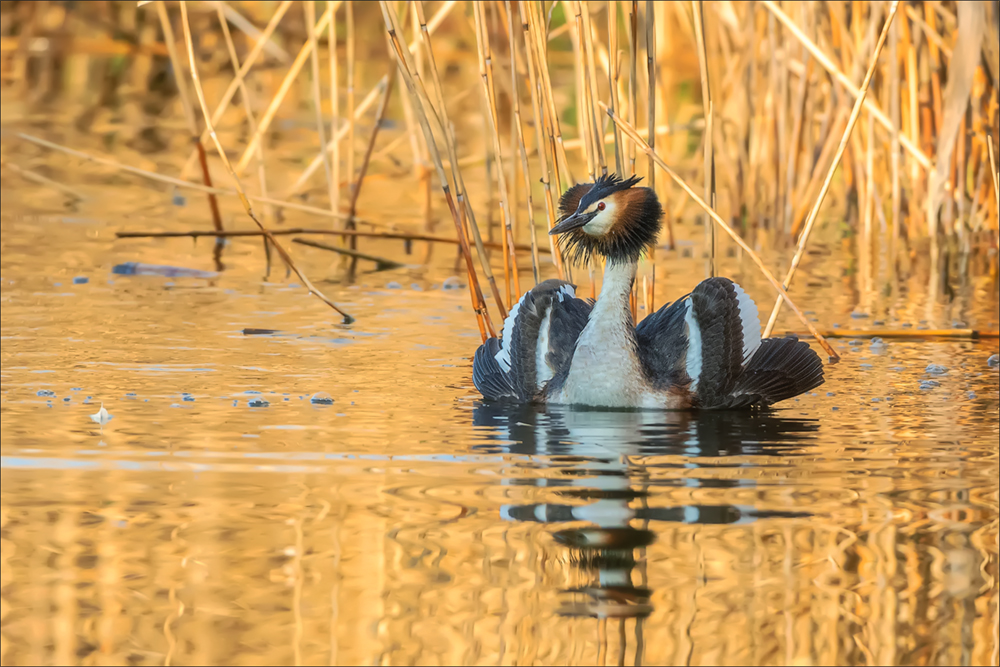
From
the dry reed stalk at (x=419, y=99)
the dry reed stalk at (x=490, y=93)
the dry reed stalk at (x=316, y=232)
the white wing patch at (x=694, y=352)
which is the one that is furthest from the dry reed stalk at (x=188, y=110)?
the white wing patch at (x=694, y=352)

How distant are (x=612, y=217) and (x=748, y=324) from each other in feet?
1.90

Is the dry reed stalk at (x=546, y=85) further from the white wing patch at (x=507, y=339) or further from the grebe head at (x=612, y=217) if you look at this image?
the white wing patch at (x=507, y=339)

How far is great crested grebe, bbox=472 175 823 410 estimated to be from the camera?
5.24m

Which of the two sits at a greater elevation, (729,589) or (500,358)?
(500,358)

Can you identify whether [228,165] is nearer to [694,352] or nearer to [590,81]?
[590,81]

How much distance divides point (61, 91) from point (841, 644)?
15.0 m

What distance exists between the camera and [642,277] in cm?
792

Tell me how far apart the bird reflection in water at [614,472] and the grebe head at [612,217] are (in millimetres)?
566

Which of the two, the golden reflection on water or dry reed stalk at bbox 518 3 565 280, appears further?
dry reed stalk at bbox 518 3 565 280

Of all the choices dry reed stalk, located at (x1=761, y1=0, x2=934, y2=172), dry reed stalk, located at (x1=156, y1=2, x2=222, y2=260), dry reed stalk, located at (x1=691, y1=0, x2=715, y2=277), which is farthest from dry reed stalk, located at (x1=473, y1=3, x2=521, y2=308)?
dry reed stalk, located at (x1=156, y1=2, x2=222, y2=260)

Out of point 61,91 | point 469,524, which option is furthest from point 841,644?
point 61,91

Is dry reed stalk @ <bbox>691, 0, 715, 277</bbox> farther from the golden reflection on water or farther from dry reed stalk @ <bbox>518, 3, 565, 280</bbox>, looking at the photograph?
the golden reflection on water

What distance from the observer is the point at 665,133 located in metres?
9.43

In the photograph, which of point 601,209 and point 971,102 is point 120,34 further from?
point 601,209
